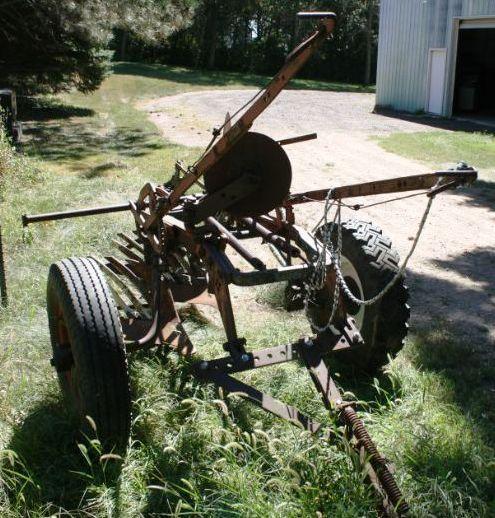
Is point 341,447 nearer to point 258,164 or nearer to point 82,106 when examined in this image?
point 258,164

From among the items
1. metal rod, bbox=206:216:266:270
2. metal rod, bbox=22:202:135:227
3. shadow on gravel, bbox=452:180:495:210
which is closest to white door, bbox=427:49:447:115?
shadow on gravel, bbox=452:180:495:210

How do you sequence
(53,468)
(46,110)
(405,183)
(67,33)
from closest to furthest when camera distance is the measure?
1. (405,183)
2. (53,468)
3. (67,33)
4. (46,110)

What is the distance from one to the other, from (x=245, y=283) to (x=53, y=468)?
1.34m

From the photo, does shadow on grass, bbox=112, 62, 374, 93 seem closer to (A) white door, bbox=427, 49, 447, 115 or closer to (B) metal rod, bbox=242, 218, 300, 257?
(A) white door, bbox=427, 49, 447, 115

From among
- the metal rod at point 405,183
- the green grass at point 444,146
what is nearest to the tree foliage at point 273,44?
the green grass at point 444,146

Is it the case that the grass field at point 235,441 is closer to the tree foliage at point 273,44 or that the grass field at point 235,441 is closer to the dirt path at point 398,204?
the dirt path at point 398,204

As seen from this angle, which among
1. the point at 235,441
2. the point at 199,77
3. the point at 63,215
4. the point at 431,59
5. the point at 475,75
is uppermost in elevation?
the point at 431,59

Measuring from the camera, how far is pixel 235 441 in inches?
132

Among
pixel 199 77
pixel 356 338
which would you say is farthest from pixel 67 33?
pixel 199 77

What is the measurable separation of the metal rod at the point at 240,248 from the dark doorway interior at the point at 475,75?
1759 centimetres

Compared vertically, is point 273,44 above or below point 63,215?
above

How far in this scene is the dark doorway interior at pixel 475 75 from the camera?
2155 cm

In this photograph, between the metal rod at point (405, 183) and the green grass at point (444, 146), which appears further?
the green grass at point (444, 146)

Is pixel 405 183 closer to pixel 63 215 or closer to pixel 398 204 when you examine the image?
pixel 63 215
